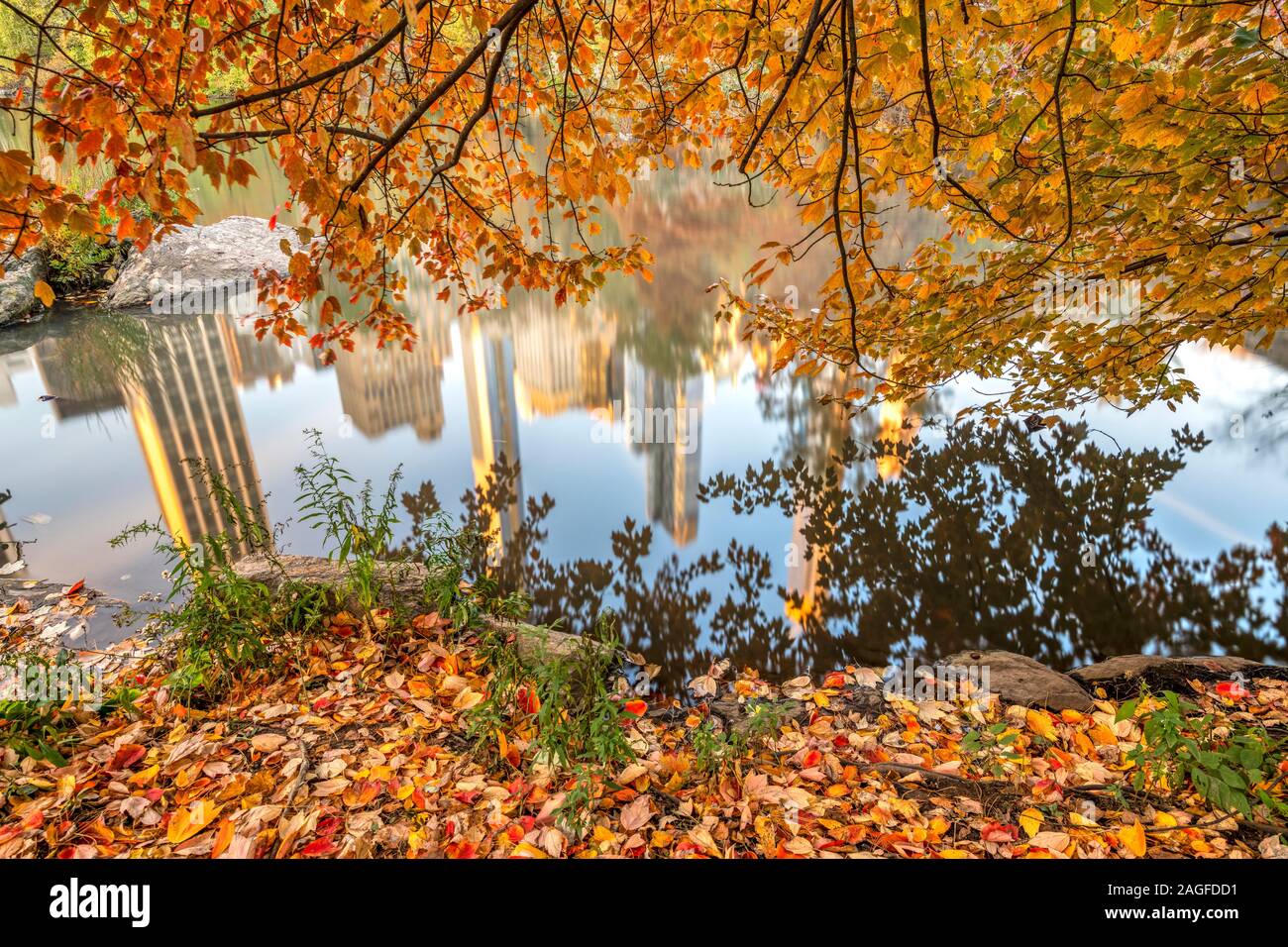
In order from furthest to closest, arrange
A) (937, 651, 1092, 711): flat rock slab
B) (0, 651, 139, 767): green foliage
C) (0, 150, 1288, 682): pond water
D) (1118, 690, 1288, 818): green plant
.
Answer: (0, 150, 1288, 682): pond water < (937, 651, 1092, 711): flat rock slab < (0, 651, 139, 767): green foliage < (1118, 690, 1288, 818): green plant

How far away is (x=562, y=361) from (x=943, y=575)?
8371 millimetres

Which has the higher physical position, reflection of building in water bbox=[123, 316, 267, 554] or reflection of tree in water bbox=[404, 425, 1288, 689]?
reflection of building in water bbox=[123, 316, 267, 554]

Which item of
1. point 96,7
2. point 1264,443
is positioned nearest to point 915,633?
point 96,7

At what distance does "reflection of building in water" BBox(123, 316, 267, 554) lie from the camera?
6779 millimetres

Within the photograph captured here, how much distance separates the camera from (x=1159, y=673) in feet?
12.5

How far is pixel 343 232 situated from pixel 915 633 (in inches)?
180

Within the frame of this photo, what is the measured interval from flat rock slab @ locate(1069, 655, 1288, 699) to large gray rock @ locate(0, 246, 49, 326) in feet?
60.7

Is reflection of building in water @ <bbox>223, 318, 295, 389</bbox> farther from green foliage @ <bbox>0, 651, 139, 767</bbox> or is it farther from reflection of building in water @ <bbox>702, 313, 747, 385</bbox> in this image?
green foliage @ <bbox>0, 651, 139, 767</bbox>

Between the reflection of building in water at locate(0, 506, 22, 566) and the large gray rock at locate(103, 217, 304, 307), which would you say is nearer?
the reflection of building in water at locate(0, 506, 22, 566)

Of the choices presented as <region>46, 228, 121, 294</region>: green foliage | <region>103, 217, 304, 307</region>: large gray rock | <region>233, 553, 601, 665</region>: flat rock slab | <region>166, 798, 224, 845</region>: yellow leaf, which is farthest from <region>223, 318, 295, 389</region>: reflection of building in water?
<region>166, 798, 224, 845</region>: yellow leaf

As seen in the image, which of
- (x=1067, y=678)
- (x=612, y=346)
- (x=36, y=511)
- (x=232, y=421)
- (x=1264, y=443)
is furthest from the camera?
(x=612, y=346)

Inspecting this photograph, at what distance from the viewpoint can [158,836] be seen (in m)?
2.37

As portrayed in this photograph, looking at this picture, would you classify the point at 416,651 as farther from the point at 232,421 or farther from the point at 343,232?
the point at 232,421

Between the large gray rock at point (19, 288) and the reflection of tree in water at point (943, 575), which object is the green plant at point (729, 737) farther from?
the large gray rock at point (19, 288)
